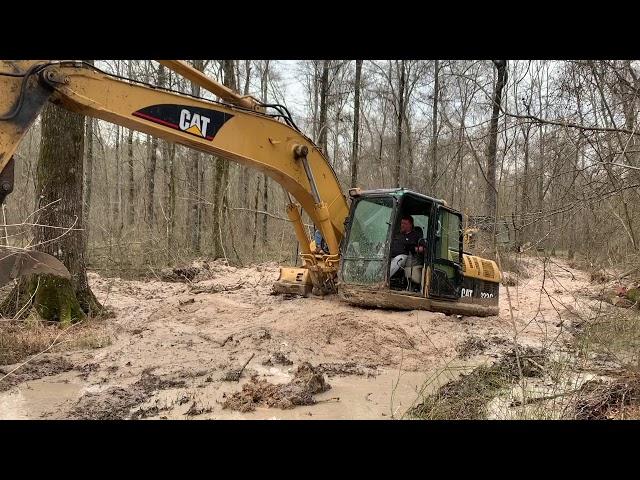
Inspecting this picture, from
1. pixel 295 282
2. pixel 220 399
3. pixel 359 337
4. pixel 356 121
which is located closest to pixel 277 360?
pixel 359 337

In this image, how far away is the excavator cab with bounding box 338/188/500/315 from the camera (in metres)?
8.54

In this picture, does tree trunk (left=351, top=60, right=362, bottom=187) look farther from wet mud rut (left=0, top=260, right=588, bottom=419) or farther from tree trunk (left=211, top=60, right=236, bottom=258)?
wet mud rut (left=0, top=260, right=588, bottom=419)

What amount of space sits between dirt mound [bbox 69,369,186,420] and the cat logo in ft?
10.2

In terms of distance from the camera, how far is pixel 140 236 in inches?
740

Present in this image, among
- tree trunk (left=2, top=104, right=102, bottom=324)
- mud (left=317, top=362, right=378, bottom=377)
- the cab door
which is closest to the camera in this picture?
mud (left=317, top=362, right=378, bottom=377)

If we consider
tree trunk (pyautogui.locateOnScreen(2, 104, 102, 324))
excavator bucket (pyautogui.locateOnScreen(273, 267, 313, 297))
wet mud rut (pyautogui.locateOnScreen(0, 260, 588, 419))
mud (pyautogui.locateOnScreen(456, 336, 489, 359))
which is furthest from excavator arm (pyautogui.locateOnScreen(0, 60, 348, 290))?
mud (pyautogui.locateOnScreen(456, 336, 489, 359))

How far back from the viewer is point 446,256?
9.30 m

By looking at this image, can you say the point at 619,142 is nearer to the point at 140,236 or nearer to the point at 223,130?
the point at 223,130

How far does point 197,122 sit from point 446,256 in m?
4.78

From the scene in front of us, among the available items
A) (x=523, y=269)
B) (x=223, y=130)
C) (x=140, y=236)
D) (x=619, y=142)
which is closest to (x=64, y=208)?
(x=223, y=130)

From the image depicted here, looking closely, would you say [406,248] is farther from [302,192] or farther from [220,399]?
[220,399]

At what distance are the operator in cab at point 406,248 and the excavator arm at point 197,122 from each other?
3.60 ft

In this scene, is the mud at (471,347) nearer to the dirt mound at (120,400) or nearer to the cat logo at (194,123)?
the dirt mound at (120,400)

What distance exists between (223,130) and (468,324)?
5037mm
